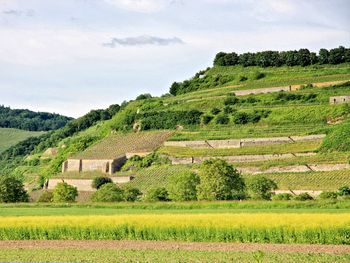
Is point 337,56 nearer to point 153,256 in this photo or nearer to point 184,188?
point 184,188

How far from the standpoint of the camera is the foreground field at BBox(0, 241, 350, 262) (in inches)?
1438

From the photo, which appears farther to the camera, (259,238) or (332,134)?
(332,134)

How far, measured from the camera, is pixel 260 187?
260ft

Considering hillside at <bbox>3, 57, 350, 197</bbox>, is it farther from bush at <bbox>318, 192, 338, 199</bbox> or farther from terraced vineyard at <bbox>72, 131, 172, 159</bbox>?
bush at <bbox>318, 192, 338, 199</bbox>

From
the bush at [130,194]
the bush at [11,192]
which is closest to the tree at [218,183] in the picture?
the bush at [130,194]

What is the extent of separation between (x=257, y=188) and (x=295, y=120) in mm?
32184

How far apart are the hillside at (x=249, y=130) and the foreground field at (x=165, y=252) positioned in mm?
44123

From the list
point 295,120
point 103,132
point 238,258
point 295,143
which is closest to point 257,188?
point 295,143

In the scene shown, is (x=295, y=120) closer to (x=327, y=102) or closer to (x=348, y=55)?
(x=327, y=102)

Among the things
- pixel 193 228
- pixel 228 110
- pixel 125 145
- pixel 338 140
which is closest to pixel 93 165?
pixel 125 145

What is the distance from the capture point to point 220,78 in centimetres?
14412

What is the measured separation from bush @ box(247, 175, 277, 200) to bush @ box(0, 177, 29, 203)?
80.3 ft

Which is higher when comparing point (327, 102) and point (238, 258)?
point (327, 102)

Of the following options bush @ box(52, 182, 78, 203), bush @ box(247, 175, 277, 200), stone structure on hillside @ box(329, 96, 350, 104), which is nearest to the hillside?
stone structure on hillside @ box(329, 96, 350, 104)
